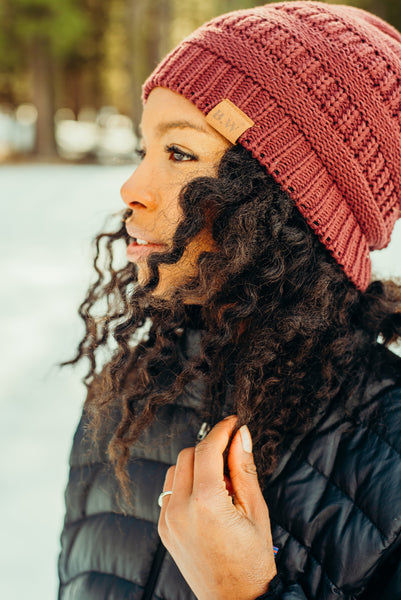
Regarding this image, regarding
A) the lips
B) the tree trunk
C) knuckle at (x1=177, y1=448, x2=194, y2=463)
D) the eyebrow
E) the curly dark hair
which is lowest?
knuckle at (x1=177, y1=448, x2=194, y2=463)

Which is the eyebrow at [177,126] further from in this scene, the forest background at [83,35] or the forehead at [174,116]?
the forest background at [83,35]

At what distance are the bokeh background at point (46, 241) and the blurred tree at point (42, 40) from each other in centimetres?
3

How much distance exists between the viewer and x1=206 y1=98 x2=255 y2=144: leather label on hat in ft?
4.23

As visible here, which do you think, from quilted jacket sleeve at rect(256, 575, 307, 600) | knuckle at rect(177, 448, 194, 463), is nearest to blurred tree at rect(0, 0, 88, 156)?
knuckle at rect(177, 448, 194, 463)

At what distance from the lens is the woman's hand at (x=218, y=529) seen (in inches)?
40.6

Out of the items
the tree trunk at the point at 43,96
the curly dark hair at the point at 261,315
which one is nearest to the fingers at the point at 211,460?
the curly dark hair at the point at 261,315

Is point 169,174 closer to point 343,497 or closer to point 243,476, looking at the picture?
point 243,476

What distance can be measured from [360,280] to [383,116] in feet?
1.42

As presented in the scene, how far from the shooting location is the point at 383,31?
1.51m

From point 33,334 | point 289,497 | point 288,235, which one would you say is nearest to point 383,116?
point 288,235

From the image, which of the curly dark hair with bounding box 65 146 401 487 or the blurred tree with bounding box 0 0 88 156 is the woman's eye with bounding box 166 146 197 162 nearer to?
the curly dark hair with bounding box 65 146 401 487

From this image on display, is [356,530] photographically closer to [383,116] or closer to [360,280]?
[360,280]

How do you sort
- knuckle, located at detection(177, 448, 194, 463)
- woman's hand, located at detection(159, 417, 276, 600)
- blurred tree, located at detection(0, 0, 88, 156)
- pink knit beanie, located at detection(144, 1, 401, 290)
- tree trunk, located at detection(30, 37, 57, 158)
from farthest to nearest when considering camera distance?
1. tree trunk, located at detection(30, 37, 57, 158)
2. blurred tree, located at detection(0, 0, 88, 156)
3. pink knit beanie, located at detection(144, 1, 401, 290)
4. knuckle, located at detection(177, 448, 194, 463)
5. woman's hand, located at detection(159, 417, 276, 600)

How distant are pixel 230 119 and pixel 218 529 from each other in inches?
37.8
